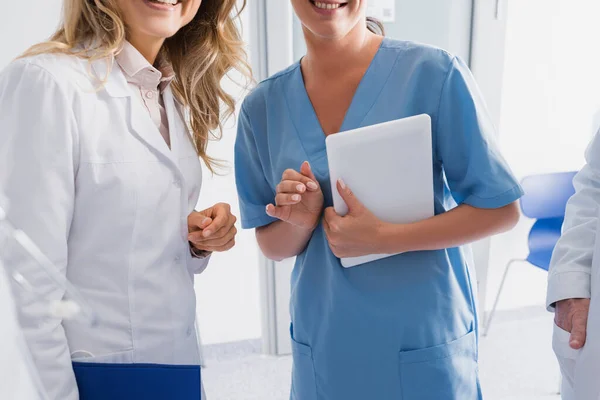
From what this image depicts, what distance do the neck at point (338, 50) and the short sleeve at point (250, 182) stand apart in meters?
0.19

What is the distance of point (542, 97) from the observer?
9.19 ft

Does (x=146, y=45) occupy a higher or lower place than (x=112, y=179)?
higher

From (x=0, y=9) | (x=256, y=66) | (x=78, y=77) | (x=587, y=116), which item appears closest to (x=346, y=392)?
(x=78, y=77)

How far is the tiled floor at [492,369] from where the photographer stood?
2.32 m

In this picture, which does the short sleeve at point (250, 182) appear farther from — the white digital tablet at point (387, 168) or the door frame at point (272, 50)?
the door frame at point (272, 50)

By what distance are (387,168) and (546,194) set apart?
1.84 meters

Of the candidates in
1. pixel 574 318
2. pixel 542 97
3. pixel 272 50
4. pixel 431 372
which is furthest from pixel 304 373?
pixel 542 97

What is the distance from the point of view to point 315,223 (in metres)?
1.08

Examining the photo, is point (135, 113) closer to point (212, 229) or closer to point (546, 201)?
point (212, 229)

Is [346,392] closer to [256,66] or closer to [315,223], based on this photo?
[315,223]

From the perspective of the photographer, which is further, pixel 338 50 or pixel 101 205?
pixel 338 50

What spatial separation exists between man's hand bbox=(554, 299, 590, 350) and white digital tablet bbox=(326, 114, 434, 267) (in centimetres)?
26

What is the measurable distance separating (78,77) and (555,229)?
2.19m

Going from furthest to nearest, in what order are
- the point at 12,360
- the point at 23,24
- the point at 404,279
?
1. the point at 23,24
2. the point at 404,279
3. the point at 12,360
